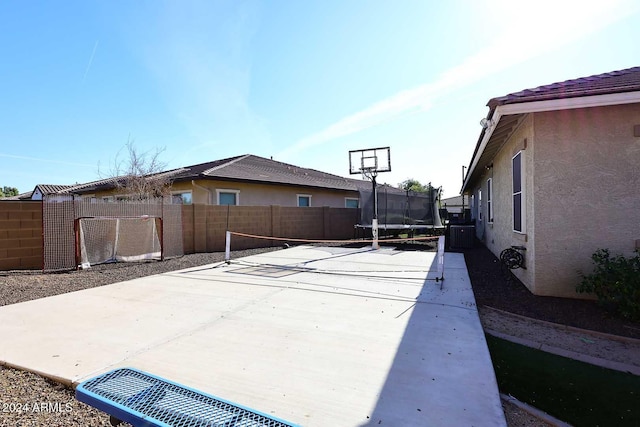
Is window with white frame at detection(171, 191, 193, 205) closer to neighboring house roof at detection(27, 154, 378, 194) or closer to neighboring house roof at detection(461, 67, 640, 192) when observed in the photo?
neighboring house roof at detection(27, 154, 378, 194)

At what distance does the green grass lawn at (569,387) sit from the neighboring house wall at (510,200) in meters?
2.48

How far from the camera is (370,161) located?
15.6 m

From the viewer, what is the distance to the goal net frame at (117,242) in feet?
29.7

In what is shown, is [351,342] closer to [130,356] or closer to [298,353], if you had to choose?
[298,353]

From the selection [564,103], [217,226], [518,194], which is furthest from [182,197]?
[564,103]

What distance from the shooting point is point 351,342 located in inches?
158

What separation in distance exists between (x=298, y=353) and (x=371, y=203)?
13195mm

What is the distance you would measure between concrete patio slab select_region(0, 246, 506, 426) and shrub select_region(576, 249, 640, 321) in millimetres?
1850

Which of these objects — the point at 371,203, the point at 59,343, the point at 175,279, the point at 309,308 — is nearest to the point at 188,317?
the point at 59,343

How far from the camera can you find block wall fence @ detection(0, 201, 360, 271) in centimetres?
846

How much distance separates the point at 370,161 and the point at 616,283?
37.8 feet

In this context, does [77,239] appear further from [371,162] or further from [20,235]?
[371,162]

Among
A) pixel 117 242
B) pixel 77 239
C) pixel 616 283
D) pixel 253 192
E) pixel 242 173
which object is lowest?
pixel 616 283

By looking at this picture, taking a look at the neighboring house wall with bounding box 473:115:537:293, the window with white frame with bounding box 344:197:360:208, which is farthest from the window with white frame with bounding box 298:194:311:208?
the neighboring house wall with bounding box 473:115:537:293
